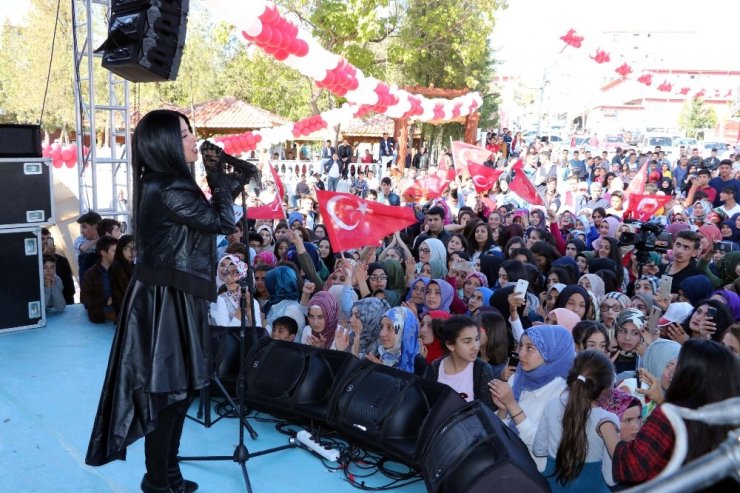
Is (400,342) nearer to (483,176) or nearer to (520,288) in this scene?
(520,288)

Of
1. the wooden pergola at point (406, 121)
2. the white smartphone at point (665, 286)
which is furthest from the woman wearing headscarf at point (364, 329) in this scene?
the wooden pergola at point (406, 121)

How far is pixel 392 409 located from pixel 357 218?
9.42ft

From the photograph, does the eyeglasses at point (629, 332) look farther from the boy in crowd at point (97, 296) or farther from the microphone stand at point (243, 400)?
the boy in crowd at point (97, 296)

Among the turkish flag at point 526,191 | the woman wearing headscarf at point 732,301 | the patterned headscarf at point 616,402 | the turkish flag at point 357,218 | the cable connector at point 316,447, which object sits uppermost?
the turkish flag at point 526,191

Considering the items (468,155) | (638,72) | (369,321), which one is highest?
(638,72)

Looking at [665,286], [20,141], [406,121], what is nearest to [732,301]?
[665,286]

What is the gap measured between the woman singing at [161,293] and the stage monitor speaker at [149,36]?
291 centimetres

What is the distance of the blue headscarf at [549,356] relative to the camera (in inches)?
144

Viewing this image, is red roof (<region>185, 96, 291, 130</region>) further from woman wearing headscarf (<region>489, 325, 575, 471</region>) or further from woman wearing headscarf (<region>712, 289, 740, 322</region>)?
woman wearing headscarf (<region>489, 325, 575, 471</region>)

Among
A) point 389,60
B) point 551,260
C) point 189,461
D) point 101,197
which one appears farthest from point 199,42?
point 189,461

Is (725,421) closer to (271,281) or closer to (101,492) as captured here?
(101,492)

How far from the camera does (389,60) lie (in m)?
23.9

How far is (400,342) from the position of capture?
472 cm

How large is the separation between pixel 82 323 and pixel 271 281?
173 cm
